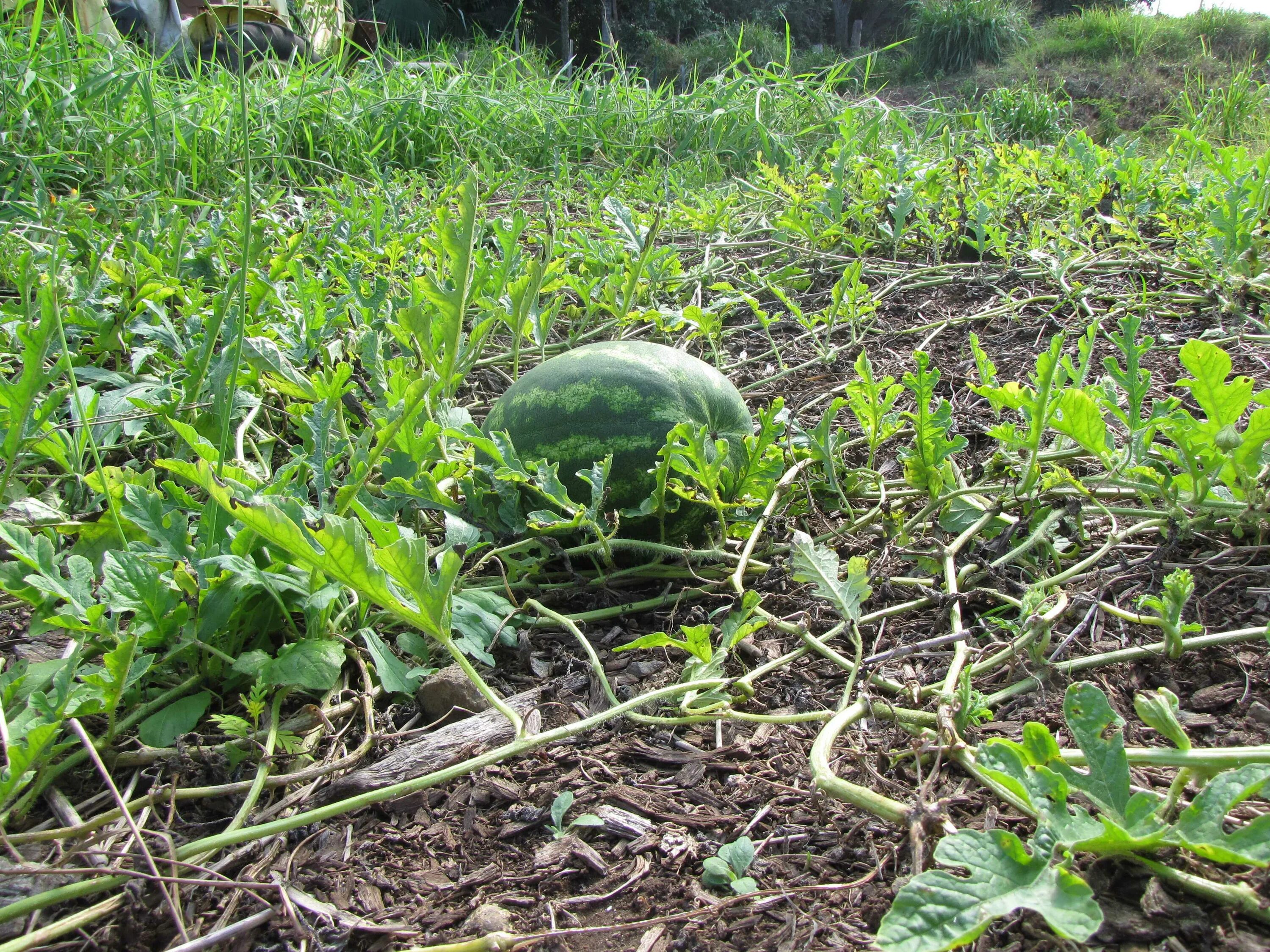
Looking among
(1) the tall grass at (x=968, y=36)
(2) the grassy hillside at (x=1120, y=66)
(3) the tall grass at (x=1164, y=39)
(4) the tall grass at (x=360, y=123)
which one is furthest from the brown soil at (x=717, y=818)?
(1) the tall grass at (x=968, y=36)

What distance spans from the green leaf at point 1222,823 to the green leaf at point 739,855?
0.45 m

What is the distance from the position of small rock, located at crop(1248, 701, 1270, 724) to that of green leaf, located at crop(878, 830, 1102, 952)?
0.54m

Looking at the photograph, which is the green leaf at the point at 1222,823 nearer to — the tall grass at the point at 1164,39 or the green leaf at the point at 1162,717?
the green leaf at the point at 1162,717

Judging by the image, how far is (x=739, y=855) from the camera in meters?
1.03

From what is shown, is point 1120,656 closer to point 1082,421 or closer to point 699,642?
point 1082,421

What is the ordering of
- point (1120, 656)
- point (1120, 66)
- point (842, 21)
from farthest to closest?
point (842, 21) < point (1120, 66) < point (1120, 656)

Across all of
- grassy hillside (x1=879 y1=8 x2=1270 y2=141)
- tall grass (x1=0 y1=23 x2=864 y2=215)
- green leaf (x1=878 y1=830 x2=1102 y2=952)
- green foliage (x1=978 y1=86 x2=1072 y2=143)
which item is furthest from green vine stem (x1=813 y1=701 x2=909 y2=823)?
grassy hillside (x1=879 y1=8 x2=1270 y2=141)

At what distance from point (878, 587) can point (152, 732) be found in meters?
1.21

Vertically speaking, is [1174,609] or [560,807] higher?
[1174,609]

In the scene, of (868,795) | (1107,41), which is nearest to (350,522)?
(868,795)

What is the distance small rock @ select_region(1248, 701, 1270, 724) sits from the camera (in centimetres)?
114

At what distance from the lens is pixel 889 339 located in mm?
2797

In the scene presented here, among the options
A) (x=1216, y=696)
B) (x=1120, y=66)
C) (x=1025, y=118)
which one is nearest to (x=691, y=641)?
(x=1216, y=696)

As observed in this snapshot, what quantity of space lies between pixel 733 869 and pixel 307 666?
0.64 m
